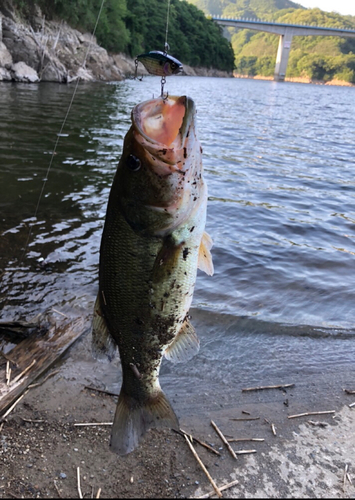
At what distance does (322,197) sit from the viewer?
12195 mm

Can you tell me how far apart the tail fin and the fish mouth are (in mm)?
1840

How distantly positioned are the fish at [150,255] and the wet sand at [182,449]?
611 millimetres

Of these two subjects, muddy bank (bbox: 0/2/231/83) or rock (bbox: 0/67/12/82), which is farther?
muddy bank (bbox: 0/2/231/83)

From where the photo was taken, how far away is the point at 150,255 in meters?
2.53

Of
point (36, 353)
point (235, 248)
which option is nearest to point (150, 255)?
point (36, 353)

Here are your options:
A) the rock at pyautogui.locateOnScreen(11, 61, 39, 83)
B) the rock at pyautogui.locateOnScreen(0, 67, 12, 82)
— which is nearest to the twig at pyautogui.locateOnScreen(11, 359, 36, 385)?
the rock at pyautogui.locateOnScreen(0, 67, 12, 82)

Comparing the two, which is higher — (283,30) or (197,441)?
(283,30)

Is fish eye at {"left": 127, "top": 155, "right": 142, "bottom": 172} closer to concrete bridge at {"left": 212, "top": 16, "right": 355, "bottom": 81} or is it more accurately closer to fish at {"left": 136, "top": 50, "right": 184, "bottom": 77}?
fish at {"left": 136, "top": 50, "right": 184, "bottom": 77}

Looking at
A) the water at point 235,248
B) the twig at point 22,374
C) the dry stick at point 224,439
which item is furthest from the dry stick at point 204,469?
the twig at point 22,374

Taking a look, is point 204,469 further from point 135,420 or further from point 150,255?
point 150,255

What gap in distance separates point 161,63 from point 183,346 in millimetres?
1962

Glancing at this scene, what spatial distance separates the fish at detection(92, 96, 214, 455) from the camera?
93.0 inches

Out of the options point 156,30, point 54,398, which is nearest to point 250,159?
point 54,398

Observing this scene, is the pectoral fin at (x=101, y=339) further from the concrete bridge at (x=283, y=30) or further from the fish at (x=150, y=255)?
the concrete bridge at (x=283, y=30)
